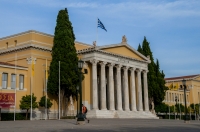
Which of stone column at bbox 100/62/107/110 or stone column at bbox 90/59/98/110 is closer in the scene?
stone column at bbox 90/59/98/110

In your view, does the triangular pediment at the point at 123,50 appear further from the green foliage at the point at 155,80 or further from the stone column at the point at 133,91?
the green foliage at the point at 155,80

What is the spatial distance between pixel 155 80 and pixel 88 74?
19.2m

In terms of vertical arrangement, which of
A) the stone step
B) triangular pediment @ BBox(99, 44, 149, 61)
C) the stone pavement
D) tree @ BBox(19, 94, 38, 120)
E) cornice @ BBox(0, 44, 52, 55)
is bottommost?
the stone step

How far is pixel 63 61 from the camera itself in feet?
152

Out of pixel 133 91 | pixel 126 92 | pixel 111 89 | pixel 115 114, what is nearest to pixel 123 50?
pixel 126 92

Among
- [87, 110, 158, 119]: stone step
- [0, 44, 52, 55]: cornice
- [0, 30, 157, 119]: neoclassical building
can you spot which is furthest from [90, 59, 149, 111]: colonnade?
[0, 44, 52, 55]: cornice

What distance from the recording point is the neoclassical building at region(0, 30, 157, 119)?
1854 inches

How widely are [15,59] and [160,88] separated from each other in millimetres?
32479

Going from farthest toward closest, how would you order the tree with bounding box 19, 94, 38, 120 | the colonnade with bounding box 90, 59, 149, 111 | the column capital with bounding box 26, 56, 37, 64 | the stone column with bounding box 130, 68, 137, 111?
the stone column with bounding box 130, 68, 137, 111 → the colonnade with bounding box 90, 59, 149, 111 → the column capital with bounding box 26, 56, 37, 64 → the tree with bounding box 19, 94, 38, 120

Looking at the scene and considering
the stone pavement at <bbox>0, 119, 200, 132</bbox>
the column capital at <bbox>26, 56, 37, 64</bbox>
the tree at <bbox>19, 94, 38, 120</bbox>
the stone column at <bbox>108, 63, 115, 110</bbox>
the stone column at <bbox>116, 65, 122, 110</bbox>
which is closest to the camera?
the stone pavement at <bbox>0, 119, 200, 132</bbox>

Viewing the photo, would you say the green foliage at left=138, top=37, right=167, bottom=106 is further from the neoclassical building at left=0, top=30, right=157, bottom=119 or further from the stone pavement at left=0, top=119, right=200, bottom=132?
the stone pavement at left=0, top=119, right=200, bottom=132

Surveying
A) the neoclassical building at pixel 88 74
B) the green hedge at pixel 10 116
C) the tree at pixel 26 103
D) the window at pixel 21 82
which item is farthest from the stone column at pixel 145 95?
the green hedge at pixel 10 116

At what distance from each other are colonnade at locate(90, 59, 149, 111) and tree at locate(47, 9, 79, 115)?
17.1 feet

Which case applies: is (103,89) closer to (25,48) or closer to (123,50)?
(123,50)
